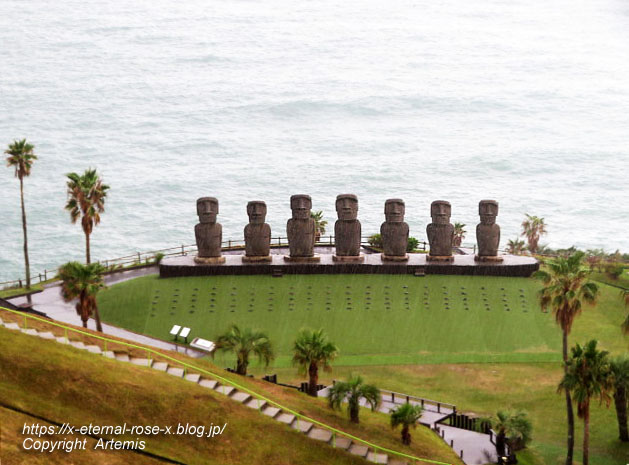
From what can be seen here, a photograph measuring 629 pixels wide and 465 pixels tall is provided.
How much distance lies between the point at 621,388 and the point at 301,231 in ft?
96.3

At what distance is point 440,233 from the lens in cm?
7444

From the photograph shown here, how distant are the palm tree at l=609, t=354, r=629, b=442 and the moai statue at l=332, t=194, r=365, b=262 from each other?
2633cm

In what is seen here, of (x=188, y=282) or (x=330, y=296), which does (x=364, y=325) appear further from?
(x=188, y=282)

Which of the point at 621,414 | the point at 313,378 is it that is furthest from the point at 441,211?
the point at 621,414

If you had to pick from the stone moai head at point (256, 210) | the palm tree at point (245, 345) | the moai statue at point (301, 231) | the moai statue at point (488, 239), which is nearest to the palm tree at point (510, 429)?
the palm tree at point (245, 345)

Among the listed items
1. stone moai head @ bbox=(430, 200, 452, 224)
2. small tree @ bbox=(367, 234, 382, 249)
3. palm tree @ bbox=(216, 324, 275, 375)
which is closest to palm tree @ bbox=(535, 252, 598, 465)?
palm tree @ bbox=(216, 324, 275, 375)

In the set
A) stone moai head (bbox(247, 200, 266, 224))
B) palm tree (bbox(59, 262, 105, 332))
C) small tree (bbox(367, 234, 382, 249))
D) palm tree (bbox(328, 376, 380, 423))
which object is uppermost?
stone moai head (bbox(247, 200, 266, 224))

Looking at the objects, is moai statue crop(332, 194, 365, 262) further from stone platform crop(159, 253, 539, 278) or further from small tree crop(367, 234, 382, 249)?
small tree crop(367, 234, 382, 249)

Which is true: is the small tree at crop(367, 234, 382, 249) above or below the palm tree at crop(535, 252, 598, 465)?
above

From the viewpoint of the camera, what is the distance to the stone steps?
152 feet

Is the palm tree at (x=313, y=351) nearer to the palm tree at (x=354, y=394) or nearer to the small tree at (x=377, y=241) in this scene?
the palm tree at (x=354, y=394)

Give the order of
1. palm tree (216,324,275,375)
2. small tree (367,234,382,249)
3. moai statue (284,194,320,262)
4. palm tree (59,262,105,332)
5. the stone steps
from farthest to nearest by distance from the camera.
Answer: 1. small tree (367,234,382,249)
2. moai statue (284,194,320,262)
3. palm tree (59,262,105,332)
4. palm tree (216,324,275,375)
5. the stone steps

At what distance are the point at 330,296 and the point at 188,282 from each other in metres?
10.9

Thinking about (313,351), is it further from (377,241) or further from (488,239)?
(377,241)
